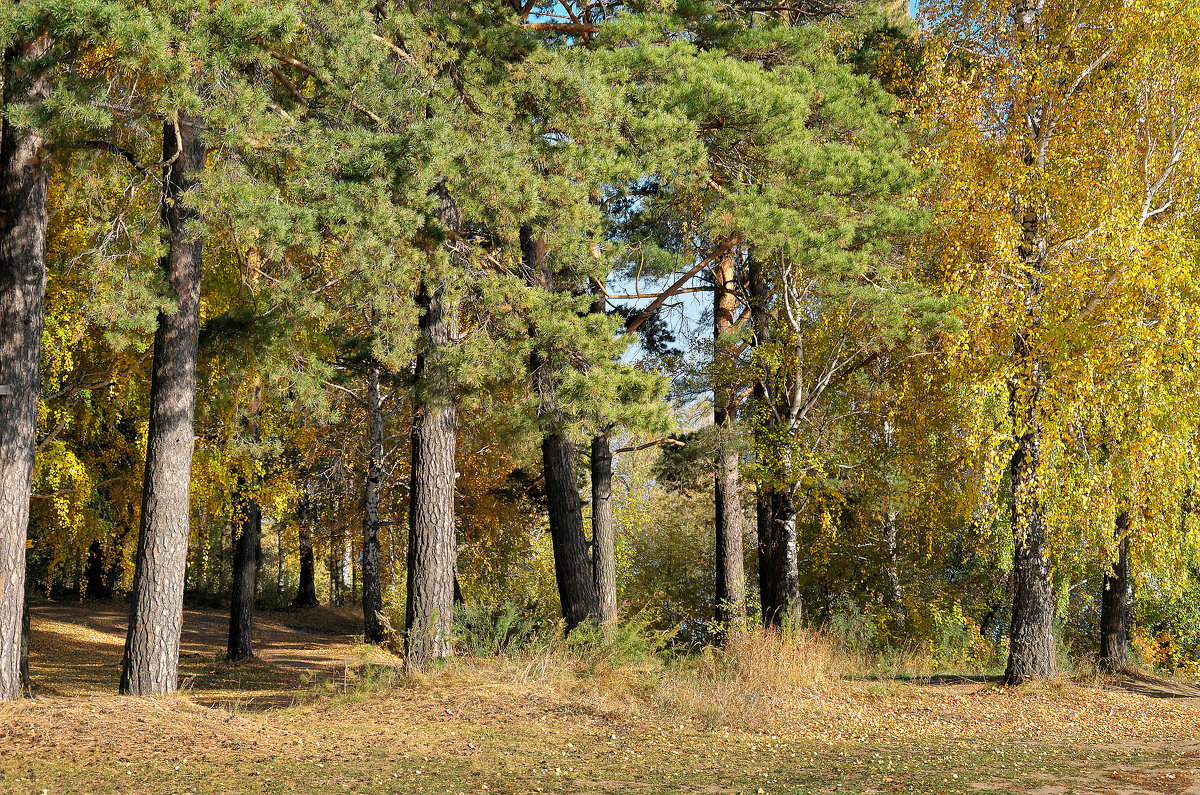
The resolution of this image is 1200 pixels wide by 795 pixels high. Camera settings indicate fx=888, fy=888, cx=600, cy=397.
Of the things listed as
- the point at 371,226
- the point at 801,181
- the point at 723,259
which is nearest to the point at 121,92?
the point at 371,226

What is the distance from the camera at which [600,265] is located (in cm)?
1017

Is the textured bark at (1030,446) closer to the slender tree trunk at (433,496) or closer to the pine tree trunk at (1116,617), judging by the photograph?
the pine tree trunk at (1116,617)

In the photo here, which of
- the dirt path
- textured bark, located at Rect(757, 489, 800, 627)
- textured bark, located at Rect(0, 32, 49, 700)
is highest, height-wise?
textured bark, located at Rect(0, 32, 49, 700)

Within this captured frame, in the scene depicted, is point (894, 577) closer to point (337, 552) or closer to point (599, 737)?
point (599, 737)

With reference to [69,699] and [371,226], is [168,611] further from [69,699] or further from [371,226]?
[371,226]

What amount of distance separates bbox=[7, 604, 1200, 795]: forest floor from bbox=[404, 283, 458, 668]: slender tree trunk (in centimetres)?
52

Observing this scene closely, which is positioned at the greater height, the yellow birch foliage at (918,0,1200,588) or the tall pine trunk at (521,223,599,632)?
the yellow birch foliage at (918,0,1200,588)

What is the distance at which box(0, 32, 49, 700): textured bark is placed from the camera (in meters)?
8.09

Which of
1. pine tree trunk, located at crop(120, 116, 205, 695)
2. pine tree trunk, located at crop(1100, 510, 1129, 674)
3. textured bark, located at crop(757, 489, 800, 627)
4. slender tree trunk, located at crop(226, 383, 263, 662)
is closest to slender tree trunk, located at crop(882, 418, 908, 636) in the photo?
pine tree trunk, located at crop(1100, 510, 1129, 674)

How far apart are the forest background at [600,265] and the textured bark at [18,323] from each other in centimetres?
3

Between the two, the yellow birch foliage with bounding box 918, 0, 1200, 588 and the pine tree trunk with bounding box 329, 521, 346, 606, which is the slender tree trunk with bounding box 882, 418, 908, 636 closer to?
the yellow birch foliage with bounding box 918, 0, 1200, 588

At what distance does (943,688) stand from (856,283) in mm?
5468

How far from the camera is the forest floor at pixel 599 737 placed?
20.2ft

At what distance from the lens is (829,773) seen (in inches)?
270
